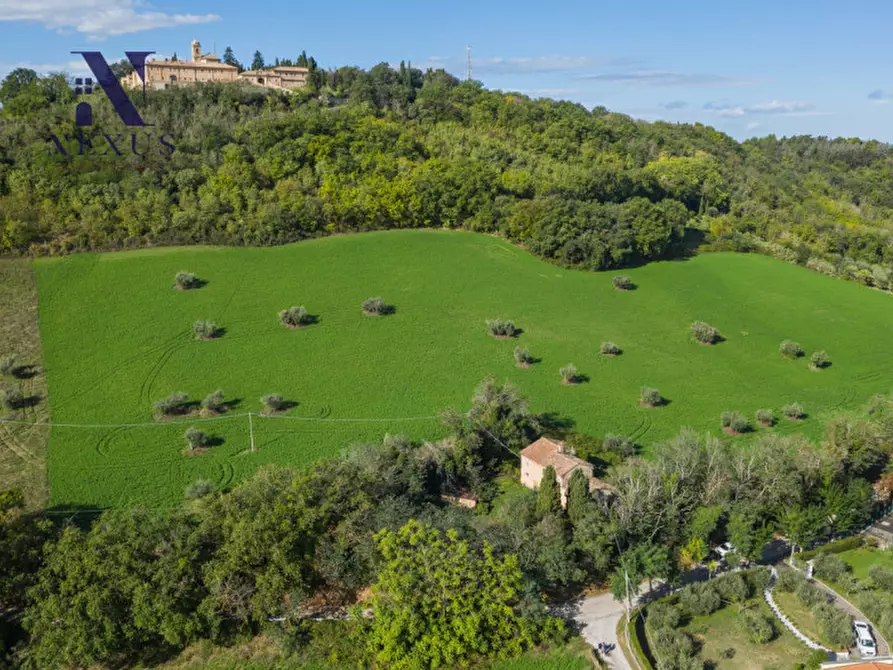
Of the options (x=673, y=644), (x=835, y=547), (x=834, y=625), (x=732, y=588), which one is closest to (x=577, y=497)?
(x=673, y=644)

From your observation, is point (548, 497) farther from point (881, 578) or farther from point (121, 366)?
point (121, 366)

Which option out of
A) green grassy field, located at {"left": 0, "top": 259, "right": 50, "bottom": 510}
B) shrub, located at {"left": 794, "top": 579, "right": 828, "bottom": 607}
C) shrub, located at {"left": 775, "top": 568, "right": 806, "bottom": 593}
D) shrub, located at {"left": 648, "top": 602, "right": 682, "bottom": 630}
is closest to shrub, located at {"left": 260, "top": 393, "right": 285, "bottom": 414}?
green grassy field, located at {"left": 0, "top": 259, "right": 50, "bottom": 510}

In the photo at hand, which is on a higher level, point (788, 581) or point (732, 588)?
point (732, 588)

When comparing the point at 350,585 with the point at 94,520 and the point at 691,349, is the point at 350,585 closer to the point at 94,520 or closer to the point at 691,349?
the point at 94,520

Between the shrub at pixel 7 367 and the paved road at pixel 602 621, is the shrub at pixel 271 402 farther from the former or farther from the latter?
the paved road at pixel 602 621

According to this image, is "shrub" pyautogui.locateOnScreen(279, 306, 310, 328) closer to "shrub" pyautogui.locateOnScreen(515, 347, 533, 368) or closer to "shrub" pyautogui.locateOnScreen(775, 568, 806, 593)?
"shrub" pyautogui.locateOnScreen(515, 347, 533, 368)

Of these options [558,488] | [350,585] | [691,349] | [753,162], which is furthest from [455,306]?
[753,162]

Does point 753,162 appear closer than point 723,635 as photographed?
No
